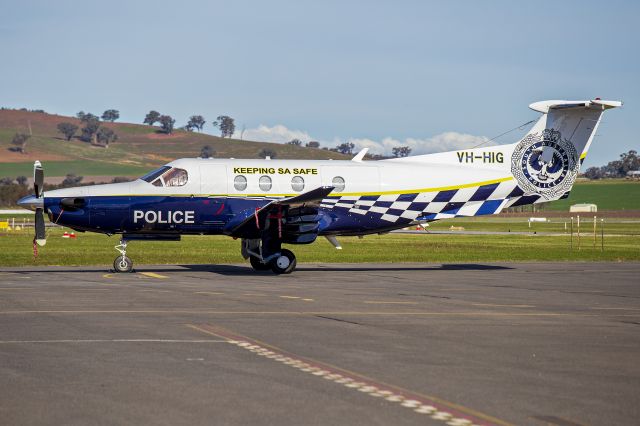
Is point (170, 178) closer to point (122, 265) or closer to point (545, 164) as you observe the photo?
point (122, 265)

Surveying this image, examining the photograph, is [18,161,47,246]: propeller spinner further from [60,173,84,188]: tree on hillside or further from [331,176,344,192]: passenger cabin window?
[60,173,84,188]: tree on hillside

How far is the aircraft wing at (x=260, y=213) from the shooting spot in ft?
84.9

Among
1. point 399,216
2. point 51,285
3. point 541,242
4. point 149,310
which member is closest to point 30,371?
point 149,310

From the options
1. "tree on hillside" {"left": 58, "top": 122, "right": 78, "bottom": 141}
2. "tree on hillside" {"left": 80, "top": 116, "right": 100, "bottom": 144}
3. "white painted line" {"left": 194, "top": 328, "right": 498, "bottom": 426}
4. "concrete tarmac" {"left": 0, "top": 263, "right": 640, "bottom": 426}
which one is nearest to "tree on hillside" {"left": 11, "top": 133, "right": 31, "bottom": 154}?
"tree on hillside" {"left": 58, "top": 122, "right": 78, "bottom": 141}

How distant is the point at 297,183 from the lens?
28.5m

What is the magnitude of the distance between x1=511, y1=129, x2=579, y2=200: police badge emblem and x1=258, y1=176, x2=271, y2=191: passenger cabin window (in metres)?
8.30

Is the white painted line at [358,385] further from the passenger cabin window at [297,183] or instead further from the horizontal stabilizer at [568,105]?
the horizontal stabilizer at [568,105]

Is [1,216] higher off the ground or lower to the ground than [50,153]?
lower

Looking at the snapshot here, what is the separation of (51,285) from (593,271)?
16.8m

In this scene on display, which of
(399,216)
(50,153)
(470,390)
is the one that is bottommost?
(470,390)

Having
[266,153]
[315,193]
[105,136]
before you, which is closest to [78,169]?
[266,153]

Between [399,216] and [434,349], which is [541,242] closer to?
[399,216]

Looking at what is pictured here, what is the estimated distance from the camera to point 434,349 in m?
12.3

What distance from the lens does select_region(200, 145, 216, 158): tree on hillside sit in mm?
167375
